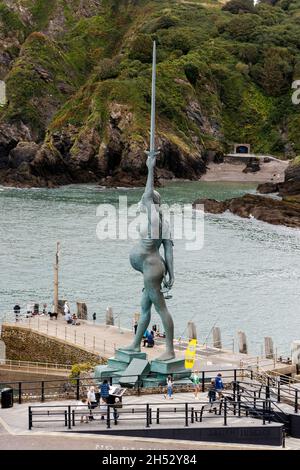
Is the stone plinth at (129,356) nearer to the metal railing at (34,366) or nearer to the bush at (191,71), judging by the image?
the metal railing at (34,366)

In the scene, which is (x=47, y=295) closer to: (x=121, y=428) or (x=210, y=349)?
(x=210, y=349)

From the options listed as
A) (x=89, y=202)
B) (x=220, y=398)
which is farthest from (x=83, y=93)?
(x=220, y=398)

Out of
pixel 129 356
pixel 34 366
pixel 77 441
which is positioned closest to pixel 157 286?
pixel 129 356

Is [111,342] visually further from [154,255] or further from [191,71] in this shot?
[191,71]

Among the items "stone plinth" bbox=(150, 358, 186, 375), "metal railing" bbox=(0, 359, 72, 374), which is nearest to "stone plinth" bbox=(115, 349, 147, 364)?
"stone plinth" bbox=(150, 358, 186, 375)

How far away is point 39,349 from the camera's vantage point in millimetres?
40062

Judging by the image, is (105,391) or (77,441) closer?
(77,441)

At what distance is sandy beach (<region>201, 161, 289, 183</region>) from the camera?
534ft

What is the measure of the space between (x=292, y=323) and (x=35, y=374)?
71.1 ft

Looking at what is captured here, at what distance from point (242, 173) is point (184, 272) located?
9721 centimetres

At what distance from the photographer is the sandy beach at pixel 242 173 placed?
534 ft

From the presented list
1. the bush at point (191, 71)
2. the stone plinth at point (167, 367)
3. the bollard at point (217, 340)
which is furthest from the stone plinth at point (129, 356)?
the bush at point (191, 71)

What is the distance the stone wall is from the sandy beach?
118754mm

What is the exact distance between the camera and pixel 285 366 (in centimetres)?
3559
